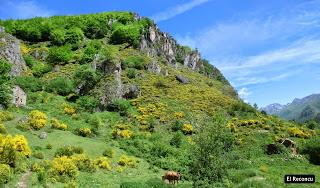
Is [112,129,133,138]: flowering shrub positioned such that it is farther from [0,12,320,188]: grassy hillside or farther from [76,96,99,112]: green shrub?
[76,96,99,112]: green shrub

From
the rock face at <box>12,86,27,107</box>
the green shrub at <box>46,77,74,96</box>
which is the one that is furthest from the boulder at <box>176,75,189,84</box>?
the rock face at <box>12,86,27,107</box>

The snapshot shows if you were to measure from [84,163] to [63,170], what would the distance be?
4.62m

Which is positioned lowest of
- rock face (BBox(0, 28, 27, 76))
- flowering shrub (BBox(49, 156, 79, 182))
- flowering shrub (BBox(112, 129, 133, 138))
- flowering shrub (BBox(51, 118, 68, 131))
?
flowering shrub (BBox(49, 156, 79, 182))

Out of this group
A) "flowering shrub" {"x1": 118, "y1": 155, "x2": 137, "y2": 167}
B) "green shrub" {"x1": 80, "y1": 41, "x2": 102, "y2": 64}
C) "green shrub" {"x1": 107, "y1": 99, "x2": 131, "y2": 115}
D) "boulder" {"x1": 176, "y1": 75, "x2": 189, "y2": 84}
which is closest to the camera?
"flowering shrub" {"x1": 118, "y1": 155, "x2": 137, "y2": 167}

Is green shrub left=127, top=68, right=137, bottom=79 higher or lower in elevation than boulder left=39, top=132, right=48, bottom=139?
higher

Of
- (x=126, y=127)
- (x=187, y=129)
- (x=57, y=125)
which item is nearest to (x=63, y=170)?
(x=57, y=125)

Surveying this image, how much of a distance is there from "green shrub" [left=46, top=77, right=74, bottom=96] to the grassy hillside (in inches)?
8.2

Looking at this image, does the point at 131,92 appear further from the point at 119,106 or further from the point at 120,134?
the point at 120,134

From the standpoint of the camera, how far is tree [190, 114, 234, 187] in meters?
37.2

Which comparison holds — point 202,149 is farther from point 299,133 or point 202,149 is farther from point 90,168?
point 299,133

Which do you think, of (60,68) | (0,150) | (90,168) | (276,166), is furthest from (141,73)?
(0,150)

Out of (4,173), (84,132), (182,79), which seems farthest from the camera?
(182,79)

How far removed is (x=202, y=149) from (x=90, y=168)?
41.7 ft

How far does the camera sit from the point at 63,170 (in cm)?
3931
